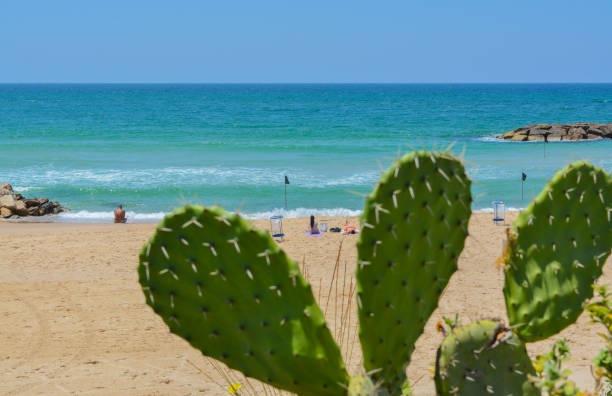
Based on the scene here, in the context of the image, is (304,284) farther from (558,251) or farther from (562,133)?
(562,133)

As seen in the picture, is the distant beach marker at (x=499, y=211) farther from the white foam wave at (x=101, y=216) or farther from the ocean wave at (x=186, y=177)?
the white foam wave at (x=101, y=216)

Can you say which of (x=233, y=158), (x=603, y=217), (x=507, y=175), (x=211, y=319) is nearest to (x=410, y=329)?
(x=211, y=319)

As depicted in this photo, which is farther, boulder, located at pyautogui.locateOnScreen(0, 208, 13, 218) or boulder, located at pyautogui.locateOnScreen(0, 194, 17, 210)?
boulder, located at pyautogui.locateOnScreen(0, 194, 17, 210)

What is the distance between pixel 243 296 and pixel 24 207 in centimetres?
1839

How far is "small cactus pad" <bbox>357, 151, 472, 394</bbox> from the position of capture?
2.18m

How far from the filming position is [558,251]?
265 cm

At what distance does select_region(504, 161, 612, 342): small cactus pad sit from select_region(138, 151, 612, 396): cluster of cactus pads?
9 cm

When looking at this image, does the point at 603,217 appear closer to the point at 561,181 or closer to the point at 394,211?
the point at 561,181

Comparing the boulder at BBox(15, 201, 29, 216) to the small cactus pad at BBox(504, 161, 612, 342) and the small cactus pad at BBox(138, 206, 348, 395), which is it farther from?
the small cactus pad at BBox(504, 161, 612, 342)

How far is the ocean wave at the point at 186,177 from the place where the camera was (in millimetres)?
24703

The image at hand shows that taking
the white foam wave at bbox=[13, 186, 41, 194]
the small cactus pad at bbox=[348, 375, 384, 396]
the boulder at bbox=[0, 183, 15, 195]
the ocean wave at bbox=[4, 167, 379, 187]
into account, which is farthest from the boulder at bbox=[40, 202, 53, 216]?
the small cactus pad at bbox=[348, 375, 384, 396]

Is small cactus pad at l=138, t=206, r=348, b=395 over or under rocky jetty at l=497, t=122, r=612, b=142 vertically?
over

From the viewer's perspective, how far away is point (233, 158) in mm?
32406

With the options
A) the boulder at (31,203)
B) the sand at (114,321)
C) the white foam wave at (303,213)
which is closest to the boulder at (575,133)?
→ the white foam wave at (303,213)
